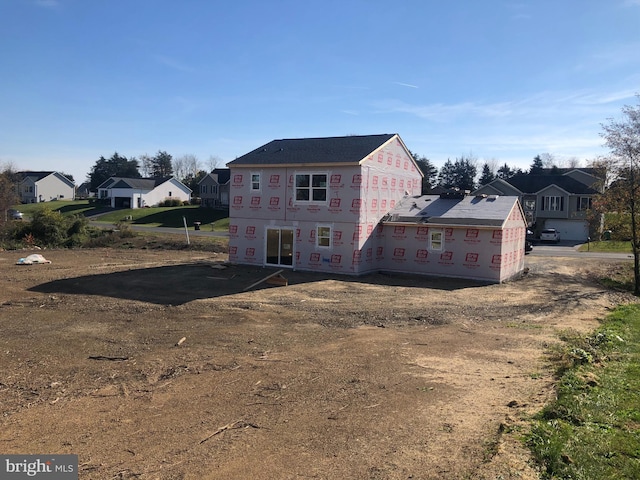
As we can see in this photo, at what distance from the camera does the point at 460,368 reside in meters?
9.28

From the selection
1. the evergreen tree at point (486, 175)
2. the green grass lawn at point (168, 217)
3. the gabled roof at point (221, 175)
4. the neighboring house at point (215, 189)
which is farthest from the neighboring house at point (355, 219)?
the evergreen tree at point (486, 175)

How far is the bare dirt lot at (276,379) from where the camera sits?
557cm

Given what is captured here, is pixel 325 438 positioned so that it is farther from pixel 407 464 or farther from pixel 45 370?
pixel 45 370

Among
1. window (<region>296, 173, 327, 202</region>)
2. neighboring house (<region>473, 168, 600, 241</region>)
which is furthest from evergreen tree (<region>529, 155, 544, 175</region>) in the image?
window (<region>296, 173, 327, 202</region>)

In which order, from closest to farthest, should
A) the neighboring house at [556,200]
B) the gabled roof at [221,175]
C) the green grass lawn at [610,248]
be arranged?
the green grass lawn at [610,248], the neighboring house at [556,200], the gabled roof at [221,175]

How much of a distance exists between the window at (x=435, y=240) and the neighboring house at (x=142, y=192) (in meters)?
64.4

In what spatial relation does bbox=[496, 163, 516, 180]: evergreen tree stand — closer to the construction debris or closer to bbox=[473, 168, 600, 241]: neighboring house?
bbox=[473, 168, 600, 241]: neighboring house

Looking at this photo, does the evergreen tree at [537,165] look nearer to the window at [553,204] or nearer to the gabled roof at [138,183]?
the window at [553,204]

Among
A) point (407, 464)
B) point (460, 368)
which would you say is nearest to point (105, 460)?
point (407, 464)

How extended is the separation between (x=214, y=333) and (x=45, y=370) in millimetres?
3942

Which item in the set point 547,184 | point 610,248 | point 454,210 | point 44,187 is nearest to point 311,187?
point 454,210

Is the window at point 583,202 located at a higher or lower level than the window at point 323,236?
higher

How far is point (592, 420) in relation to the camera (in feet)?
21.2

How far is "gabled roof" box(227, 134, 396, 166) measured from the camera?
23.2 m
